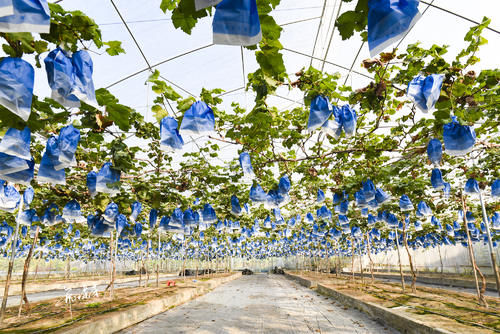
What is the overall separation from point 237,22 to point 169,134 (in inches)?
87.5

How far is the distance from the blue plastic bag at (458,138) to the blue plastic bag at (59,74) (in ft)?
13.5

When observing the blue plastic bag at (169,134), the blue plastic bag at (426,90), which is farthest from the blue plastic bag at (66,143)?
the blue plastic bag at (426,90)

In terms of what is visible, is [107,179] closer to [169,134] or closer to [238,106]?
[169,134]

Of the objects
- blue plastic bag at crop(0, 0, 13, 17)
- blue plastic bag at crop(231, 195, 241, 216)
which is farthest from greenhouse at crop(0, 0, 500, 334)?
blue plastic bag at crop(231, 195, 241, 216)

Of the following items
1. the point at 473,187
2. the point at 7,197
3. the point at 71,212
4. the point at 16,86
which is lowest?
the point at 71,212

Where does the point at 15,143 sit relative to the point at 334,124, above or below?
below

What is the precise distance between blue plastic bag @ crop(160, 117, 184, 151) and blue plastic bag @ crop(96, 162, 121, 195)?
123cm

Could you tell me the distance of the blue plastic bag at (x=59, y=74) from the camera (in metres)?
2.02

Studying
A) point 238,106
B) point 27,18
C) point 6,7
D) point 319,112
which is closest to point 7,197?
point 238,106

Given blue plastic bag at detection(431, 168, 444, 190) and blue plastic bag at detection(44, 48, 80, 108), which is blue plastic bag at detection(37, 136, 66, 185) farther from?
blue plastic bag at detection(431, 168, 444, 190)

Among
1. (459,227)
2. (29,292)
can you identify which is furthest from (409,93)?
(29,292)

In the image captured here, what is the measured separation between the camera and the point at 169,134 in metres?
3.34

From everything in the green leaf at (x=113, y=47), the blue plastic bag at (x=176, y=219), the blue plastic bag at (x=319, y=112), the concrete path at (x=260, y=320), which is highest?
the green leaf at (x=113, y=47)

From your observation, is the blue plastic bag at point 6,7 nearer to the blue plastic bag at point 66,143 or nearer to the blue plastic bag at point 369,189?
the blue plastic bag at point 66,143
